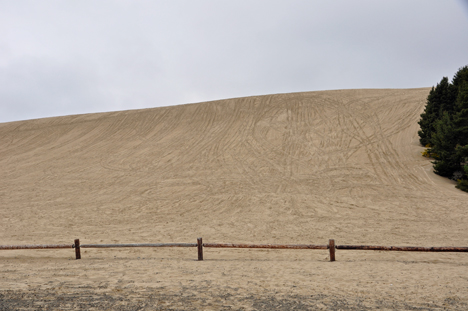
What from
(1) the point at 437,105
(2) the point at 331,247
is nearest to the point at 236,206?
(2) the point at 331,247

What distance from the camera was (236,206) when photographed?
50.9 ft

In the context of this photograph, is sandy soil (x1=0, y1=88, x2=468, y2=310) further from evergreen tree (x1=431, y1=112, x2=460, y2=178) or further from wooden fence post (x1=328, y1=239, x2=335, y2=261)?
evergreen tree (x1=431, y1=112, x2=460, y2=178)

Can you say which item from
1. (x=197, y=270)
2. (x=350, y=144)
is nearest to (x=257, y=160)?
(x=350, y=144)

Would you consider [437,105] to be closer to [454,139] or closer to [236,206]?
[454,139]

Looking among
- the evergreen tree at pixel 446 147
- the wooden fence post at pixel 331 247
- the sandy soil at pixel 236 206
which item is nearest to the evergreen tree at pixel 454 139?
the evergreen tree at pixel 446 147

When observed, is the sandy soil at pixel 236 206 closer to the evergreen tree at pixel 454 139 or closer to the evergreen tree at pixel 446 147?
the evergreen tree at pixel 446 147

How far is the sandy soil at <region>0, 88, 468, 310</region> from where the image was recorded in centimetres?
606

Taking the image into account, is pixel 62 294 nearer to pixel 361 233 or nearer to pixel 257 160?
pixel 361 233

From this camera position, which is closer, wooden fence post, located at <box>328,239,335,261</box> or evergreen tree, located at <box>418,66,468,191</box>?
wooden fence post, located at <box>328,239,335,261</box>

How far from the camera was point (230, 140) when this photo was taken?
2680 cm

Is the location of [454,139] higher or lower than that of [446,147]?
higher

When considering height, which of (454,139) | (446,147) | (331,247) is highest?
(454,139)

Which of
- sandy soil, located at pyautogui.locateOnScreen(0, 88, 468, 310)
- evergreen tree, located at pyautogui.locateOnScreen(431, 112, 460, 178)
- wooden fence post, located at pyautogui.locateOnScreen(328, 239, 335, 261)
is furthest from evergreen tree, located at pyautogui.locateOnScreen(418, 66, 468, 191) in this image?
wooden fence post, located at pyautogui.locateOnScreen(328, 239, 335, 261)

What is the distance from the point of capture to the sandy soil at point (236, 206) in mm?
6059
